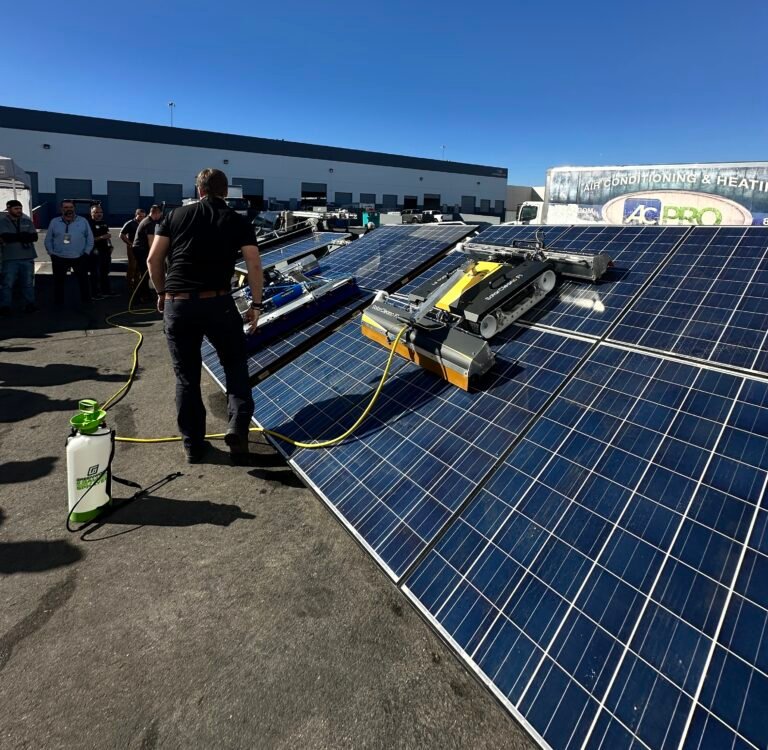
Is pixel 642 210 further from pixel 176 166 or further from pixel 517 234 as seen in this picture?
pixel 176 166

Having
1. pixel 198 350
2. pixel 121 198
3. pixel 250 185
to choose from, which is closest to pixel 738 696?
pixel 198 350

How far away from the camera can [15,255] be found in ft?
30.9

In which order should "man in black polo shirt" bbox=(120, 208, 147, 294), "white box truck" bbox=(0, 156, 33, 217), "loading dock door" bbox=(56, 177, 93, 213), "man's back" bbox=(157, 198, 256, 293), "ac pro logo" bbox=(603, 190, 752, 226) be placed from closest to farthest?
1. "man's back" bbox=(157, 198, 256, 293)
2. "man in black polo shirt" bbox=(120, 208, 147, 294)
3. "white box truck" bbox=(0, 156, 33, 217)
4. "ac pro logo" bbox=(603, 190, 752, 226)
5. "loading dock door" bbox=(56, 177, 93, 213)

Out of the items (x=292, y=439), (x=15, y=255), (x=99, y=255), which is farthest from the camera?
(x=99, y=255)

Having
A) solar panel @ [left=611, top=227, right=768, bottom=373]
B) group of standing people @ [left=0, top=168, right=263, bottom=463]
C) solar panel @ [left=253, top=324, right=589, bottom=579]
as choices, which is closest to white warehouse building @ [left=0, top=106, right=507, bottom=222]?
group of standing people @ [left=0, top=168, right=263, bottom=463]

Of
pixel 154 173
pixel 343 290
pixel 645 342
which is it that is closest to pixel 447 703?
pixel 645 342

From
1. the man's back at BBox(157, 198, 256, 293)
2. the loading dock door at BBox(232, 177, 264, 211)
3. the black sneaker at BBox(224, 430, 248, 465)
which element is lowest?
the black sneaker at BBox(224, 430, 248, 465)

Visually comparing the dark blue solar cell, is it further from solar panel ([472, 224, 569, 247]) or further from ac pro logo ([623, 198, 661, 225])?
ac pro logo ([623, 198, 661, 225])

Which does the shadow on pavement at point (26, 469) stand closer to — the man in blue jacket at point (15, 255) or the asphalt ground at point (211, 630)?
the asphalt ground at point (211, 630)

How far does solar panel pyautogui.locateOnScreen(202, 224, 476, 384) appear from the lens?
18.6 ft

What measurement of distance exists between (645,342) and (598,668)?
2539mm

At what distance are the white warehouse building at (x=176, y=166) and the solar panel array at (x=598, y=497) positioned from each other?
3280 centimetres

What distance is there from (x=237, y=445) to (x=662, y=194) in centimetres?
2601

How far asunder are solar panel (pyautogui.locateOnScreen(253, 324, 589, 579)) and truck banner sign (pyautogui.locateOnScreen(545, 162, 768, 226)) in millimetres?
15765
